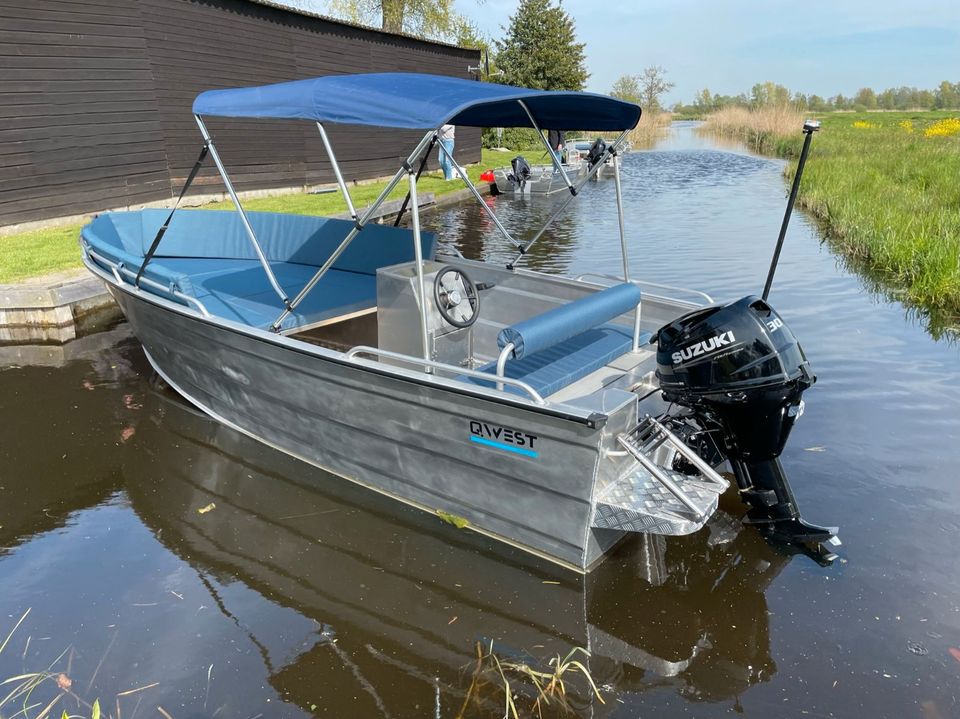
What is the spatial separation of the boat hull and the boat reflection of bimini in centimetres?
1

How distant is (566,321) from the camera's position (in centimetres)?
391

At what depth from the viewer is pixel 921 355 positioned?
671 centimetres

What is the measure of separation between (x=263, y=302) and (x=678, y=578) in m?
3.99

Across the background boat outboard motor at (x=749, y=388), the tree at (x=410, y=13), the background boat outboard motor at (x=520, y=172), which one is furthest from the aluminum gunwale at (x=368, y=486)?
the tree at (x=410, y=13)

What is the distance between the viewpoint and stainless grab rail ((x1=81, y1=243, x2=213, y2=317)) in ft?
15.5

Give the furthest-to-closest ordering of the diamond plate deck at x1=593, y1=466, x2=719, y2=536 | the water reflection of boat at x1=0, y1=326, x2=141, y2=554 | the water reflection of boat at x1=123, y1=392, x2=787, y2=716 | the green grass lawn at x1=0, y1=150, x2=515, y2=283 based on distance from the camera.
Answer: the green grass lawn at x1=0, y1=150, x2=515, y2=283 < the water reflection of boat at x1=0, y1=326, x2=141, y2=554 < the diamond plate deck at x1=593, y1=466, x2=719, y2=536 < the water reflection of boat at x1=123, y1=392, x2=787, y2=716

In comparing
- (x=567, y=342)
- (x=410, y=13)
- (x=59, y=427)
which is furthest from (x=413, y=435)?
(x=410, y=13)

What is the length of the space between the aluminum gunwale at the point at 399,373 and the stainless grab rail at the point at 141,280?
60 mm

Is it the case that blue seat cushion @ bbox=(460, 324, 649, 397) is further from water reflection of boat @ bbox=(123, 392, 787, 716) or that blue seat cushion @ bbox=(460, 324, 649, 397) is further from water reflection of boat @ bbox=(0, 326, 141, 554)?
water reflection of boat @ bbox=(0, 326, 141, 554)

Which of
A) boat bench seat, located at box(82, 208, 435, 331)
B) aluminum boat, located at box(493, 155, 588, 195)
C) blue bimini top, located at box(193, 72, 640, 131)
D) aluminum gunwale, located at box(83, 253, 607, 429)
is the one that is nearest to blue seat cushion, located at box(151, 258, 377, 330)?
boat bench seat, located at box(82, 208, 435, 331)

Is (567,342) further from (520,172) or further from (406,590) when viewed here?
(520,172)

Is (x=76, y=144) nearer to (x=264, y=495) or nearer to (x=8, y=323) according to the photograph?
(x=8, y=323)

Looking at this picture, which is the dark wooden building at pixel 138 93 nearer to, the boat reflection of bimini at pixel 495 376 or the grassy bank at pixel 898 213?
the boat reflection of bimini at pixel 495 376

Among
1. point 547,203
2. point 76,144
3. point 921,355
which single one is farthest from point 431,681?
point 547,203
